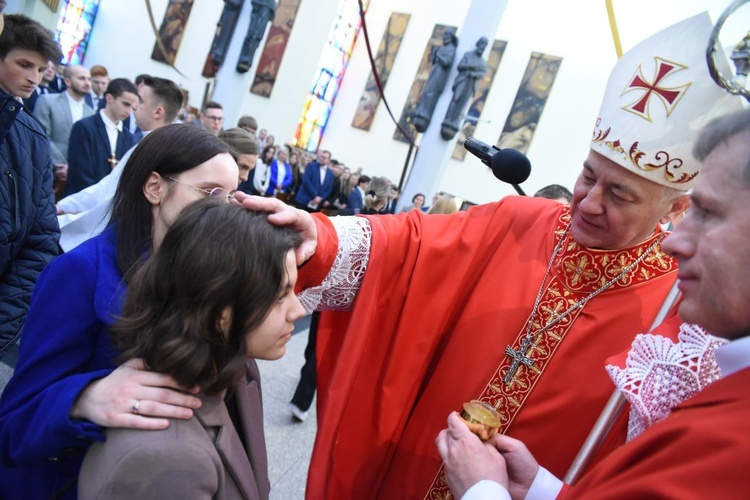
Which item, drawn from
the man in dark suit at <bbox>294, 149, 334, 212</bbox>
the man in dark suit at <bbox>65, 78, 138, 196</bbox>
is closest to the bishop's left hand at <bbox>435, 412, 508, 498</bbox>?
the man in dark suit at <bbox>65, 78, 138, 196</bbox>

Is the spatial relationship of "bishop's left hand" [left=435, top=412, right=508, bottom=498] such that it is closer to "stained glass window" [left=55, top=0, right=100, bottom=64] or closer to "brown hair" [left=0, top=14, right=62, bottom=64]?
"brown hair" [left=0, top=14, right=62, bottom=64]

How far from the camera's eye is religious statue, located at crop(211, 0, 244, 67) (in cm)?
906

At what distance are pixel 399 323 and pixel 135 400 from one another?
2.49 feet

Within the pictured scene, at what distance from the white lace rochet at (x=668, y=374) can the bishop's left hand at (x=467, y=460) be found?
0.95 feet

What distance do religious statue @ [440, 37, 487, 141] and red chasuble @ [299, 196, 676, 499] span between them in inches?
308

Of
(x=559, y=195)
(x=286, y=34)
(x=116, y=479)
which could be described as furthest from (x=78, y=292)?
(x=286, y=34)

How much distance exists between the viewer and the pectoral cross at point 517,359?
147 cm

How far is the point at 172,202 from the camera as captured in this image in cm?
147

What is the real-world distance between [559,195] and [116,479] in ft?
10.0

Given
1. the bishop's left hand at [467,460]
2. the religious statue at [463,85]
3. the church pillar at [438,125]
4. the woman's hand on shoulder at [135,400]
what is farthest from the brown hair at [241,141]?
the church pillar at [438,125]

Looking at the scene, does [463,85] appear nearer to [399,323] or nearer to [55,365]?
[399,323]

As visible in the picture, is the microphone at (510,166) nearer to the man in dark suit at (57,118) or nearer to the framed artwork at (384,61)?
the man in dark suit at (57,118)

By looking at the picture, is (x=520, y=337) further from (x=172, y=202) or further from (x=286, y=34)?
(x=286, y=34)

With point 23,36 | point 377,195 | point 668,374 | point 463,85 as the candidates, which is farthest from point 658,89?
point 463,85
